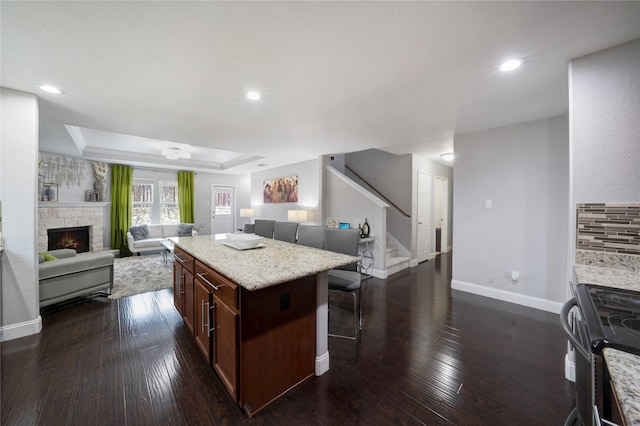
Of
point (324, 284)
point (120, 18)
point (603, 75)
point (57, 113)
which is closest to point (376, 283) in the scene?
point (324, 284)

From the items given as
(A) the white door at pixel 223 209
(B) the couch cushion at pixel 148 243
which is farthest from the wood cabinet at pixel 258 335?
(A) the white door at pixel 223 209

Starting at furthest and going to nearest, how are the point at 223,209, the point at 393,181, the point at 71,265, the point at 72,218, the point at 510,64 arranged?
1. the point at 223,209
2. the point at 393,181
3. the point at 72,218
4. the point at 71,265
5. the point at 510,64

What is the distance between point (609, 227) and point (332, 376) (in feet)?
7.11

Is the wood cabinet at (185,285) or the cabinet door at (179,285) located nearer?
the wood cabinet at (185,285)

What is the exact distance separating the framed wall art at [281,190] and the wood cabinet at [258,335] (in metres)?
4.07

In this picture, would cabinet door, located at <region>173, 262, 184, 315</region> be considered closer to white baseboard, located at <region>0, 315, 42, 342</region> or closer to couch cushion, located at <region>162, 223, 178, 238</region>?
white baseboard, located at <region>0, 315, 42, 342</region>

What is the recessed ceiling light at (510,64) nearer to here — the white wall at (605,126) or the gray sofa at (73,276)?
the white wall at (605,126)

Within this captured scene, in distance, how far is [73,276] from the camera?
2.80m

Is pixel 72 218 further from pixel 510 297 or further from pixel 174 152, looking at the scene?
pixel 510 297

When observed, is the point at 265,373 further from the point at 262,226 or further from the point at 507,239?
the point at 507,239

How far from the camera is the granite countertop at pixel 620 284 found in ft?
1.51

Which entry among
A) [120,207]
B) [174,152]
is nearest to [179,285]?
[174,152]

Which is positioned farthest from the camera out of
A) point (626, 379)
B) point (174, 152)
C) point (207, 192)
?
point (207, 192)

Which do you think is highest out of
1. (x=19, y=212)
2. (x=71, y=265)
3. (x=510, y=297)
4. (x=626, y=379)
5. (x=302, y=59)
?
(x=302, y=59)
